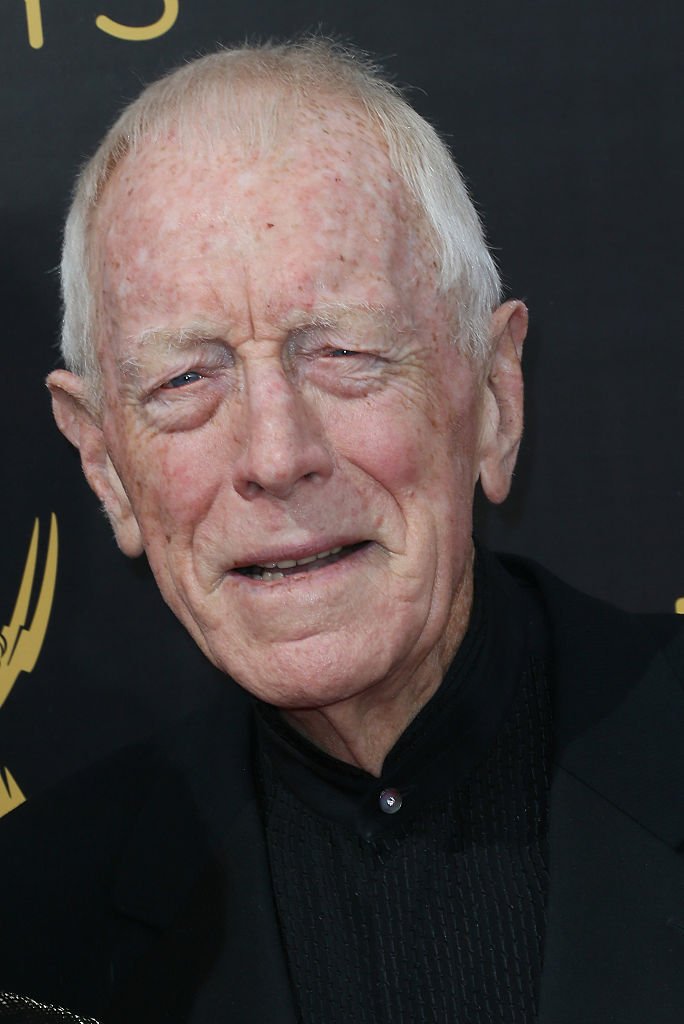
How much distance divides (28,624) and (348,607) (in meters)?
0.72

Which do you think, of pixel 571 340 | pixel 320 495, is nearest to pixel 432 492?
pixel 320 495

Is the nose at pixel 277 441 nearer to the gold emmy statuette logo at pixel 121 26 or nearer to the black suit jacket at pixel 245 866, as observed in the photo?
the black suit jacket at pixel 245 866

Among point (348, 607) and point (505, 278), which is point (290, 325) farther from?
point (505, 278)

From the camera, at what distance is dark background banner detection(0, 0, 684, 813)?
5.97ft

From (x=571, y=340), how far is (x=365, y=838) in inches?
29.4

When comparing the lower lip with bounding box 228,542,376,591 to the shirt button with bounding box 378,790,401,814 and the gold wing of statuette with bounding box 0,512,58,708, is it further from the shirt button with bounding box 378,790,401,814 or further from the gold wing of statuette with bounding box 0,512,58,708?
the gold wing of statuette with bounding box 0,512,58,708

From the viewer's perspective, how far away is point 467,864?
1444mm

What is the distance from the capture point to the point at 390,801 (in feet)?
4.82

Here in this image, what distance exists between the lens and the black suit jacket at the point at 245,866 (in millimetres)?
1350

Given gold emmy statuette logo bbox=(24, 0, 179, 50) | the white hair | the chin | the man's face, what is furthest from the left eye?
gold emmy statuette logo bbox=(24, 0, 179, 50)

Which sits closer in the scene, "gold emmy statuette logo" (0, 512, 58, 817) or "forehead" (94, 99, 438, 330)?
"forehead" (94, 99, 438, 330)

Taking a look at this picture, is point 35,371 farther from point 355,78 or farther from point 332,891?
point 332,891

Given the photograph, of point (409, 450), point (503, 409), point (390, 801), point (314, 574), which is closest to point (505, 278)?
point (503, 409)

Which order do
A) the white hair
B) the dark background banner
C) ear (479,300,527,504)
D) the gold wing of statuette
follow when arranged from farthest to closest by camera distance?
the gold wing of statuette, the dark background banner, ear (479,300,527,504), the white hair
